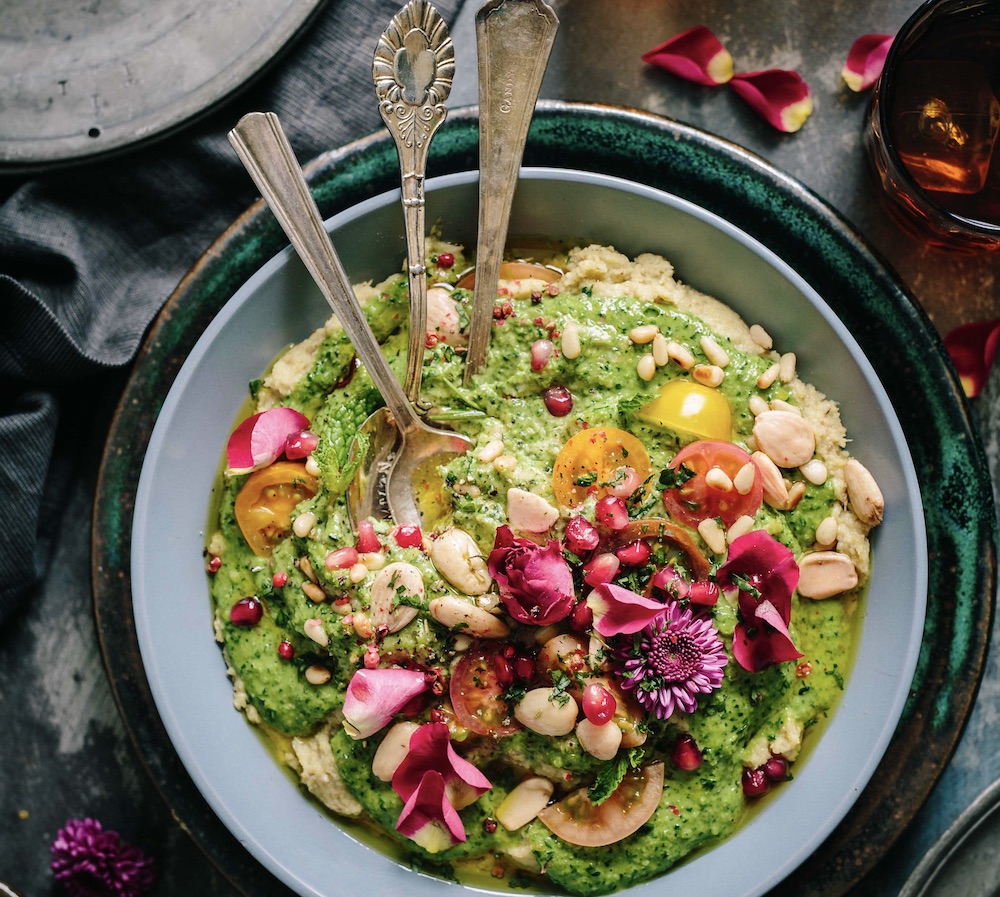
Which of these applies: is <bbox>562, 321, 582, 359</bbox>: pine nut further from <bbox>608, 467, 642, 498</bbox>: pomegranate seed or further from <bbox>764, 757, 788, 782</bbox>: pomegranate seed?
<bbox>764, 757, 788, 782</bbox>: pomegranate seed

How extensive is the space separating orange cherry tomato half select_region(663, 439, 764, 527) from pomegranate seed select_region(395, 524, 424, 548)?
76 cm

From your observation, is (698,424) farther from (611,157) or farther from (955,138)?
(955,138)

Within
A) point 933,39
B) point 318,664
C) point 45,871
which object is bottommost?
point 45,871

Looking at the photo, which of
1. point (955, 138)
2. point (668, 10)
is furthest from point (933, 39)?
point (668, 10)

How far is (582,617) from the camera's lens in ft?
8.49

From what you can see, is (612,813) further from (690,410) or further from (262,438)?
(262,438)

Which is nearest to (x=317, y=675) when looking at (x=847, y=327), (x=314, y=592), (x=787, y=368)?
(x=314, y=592)

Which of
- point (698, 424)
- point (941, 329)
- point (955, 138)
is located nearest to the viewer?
point (698, 424)

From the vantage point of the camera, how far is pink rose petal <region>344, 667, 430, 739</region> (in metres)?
2.56

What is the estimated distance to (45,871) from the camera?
3.30 m

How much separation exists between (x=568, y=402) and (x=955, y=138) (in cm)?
155

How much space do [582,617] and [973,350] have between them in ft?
5.59

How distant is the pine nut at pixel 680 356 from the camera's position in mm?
2752

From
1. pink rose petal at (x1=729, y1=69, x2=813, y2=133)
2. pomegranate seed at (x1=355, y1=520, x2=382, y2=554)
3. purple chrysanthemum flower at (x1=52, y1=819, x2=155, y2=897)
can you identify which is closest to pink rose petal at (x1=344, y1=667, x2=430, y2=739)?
pomegranate seed at (x1=355, y1=520, x2=382, y2=554)
